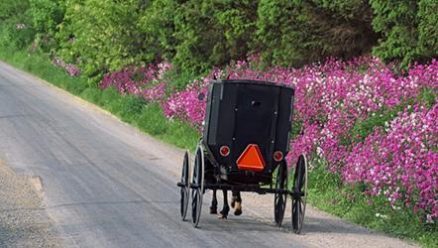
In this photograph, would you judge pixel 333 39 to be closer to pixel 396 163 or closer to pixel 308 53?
pixel 308 53

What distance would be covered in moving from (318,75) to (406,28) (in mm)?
2812

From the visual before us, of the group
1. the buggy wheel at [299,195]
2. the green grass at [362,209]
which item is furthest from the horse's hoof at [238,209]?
the green grass at [362,209]

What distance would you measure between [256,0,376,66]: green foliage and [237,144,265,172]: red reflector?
7.04 m

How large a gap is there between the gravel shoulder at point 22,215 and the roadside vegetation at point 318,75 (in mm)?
3478

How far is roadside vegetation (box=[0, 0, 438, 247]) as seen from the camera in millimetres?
12841

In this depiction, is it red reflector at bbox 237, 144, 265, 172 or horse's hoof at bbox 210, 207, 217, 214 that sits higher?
red reflector at bbox 237, 144, 265, 172

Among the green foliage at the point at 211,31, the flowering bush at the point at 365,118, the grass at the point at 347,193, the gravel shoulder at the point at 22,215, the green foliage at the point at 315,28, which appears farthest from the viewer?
the green foliage at the point at 211,31

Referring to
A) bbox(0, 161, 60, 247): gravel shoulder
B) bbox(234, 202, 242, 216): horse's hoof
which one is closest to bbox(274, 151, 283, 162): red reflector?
bbox(234, 202, 242, 216): horse's hoof

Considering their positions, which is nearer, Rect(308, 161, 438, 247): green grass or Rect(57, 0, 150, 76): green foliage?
Rect(308, 161, 438, 247): green grass

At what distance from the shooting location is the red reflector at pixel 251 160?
1137 cm

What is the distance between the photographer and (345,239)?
37.4 ft

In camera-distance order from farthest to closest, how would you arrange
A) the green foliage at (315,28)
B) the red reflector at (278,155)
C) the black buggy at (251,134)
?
the green foliage at (315,28)
the red reflector at (278,155)
the black buggy at (251,134)

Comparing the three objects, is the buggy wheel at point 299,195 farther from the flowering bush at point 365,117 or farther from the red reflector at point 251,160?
the flowering bush at point 365,117

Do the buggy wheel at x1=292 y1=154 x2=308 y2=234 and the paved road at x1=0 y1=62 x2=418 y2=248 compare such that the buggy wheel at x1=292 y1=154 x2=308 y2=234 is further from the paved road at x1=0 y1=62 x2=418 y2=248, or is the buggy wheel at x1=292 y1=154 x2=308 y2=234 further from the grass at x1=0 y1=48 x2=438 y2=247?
the grass at x1=0 y1=48 x2=438 y2=247
